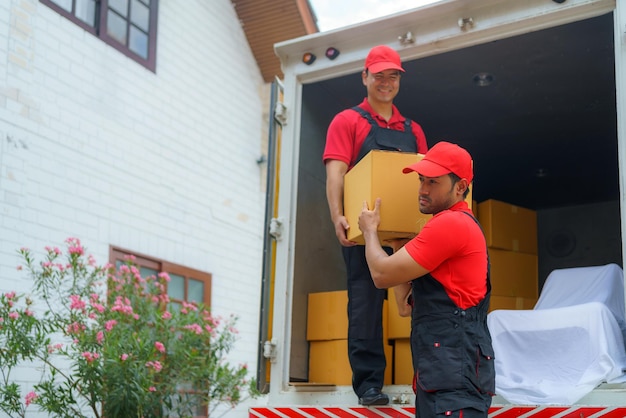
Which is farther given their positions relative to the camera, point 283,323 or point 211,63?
point 211,63

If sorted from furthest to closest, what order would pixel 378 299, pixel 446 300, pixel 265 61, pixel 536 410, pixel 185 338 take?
pixel 265 61, pixel 185 338, pixel 378 299, pixel 536 410, pixel 446 300

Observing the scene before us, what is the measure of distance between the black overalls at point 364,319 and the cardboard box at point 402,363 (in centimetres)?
32

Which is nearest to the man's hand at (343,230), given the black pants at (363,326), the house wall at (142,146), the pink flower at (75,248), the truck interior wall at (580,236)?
the black pants at (363,326)

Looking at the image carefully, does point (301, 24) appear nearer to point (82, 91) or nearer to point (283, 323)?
point (82, 91)

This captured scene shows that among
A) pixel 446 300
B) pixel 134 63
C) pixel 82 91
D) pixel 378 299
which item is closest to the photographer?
pixel 446 300

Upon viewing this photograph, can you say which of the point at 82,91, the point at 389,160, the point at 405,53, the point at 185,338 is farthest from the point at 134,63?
the point at 389,160

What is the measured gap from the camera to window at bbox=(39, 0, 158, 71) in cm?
886

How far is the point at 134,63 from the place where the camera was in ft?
31.1

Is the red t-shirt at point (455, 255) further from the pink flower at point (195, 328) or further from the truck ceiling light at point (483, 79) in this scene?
the pink flower at point (195, 328)

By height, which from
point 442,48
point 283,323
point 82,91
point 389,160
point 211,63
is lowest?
point 283,323

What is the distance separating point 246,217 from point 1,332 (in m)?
4.75

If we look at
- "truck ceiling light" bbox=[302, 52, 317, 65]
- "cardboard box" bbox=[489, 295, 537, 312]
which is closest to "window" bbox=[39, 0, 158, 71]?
"truck ceiling light" bbox=[302, 52, 317, 65]

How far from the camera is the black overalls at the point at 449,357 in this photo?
3.26 m

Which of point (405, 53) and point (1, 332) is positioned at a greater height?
point (405, 53)
